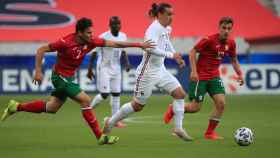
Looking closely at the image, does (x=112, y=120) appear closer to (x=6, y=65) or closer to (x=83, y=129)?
(x=83, y=129)

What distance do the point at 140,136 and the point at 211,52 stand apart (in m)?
1.84

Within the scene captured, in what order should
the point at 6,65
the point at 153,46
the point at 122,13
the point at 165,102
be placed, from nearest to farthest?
the point at 153,46 → the point at 165,102 → the point at 6,65 → the point at 122,13

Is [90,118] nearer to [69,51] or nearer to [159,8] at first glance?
[69,51]

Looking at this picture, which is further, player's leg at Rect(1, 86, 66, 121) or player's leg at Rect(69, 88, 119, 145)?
player's leg at Rect(1, 86, 66, 121)

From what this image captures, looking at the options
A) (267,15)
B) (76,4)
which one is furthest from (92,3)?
(267,15)

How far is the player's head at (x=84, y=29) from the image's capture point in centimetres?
1221

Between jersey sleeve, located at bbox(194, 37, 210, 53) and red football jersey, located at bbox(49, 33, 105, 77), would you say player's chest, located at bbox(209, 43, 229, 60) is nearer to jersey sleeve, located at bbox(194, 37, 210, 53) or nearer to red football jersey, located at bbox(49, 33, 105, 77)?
jersey sleeve, located at bbox(194, 37, 210, 53)

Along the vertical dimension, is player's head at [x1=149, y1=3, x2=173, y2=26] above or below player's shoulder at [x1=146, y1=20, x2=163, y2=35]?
above

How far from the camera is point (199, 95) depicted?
13.8 metres

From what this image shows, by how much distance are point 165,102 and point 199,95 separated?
1017 centimetres

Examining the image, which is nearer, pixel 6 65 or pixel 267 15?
pixel 6 65

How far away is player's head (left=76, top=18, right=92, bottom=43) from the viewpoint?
40.1ft

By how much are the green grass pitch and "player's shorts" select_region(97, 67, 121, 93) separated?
0.79 meters

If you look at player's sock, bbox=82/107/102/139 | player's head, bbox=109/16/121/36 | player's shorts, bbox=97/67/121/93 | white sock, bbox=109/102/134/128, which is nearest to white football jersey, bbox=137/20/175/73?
white sock, bbox=109/102/134/128
